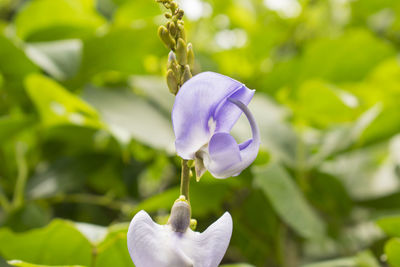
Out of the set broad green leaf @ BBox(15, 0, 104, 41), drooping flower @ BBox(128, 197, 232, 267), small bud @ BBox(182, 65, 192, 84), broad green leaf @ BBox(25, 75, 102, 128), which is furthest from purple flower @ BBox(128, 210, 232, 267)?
broad green leaf @ BBox(15, 0, 104, 41)

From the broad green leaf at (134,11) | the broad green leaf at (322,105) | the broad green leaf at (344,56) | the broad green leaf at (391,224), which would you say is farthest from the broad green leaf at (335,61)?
the broad green leaf at (391,224)

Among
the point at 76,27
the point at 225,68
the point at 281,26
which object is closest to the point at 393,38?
the point at 281,26

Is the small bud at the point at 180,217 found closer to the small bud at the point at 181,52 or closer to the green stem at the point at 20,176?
the small bud at the point at 181,52

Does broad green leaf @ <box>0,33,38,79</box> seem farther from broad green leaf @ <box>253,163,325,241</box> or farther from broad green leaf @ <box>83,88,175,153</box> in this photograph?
broad green leaf @ <box>253,163,325,241</box>

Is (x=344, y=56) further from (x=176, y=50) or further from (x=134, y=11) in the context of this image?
(x=176, y=50)

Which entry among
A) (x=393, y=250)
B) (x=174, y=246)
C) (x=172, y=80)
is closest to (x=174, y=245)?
(x=174, y=246)

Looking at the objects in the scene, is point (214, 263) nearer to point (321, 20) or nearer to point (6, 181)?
point (6, 181)
